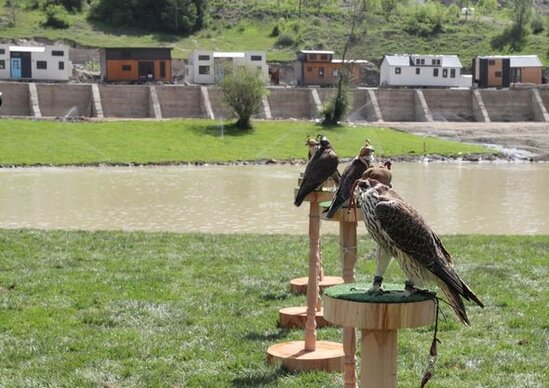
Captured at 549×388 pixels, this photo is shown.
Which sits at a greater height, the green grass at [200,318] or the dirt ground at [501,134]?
the green grass at [200,318]

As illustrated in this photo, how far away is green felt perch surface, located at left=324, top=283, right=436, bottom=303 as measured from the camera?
6055 mm

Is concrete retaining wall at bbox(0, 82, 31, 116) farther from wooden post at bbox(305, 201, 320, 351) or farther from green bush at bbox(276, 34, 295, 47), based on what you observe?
wooden post at bbox(305, 201, 320, 351)

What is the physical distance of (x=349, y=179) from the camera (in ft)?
32.2

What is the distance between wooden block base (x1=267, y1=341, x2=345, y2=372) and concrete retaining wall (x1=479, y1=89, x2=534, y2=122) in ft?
261

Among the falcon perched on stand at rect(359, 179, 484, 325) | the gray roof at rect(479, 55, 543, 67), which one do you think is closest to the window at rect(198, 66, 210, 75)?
the gray roof at rect(479, 55, 543, 67)

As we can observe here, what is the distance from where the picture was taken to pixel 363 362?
605 centimetres

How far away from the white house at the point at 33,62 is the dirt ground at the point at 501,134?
101 ft

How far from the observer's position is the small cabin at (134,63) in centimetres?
8762

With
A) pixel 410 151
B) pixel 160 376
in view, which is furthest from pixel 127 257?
pixel 410 151

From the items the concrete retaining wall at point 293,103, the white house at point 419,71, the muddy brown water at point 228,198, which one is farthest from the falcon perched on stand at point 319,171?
the white house at point 419,71

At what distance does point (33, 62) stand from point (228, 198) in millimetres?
53869

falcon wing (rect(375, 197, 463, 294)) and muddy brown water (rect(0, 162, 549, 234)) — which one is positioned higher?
falcon wing (rect(375, 197, 463, 294))

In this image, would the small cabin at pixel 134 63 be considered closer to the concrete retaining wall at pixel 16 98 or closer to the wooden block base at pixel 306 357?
the concrete retaining wall at pixel 16 98

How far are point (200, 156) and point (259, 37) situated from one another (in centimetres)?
6278
